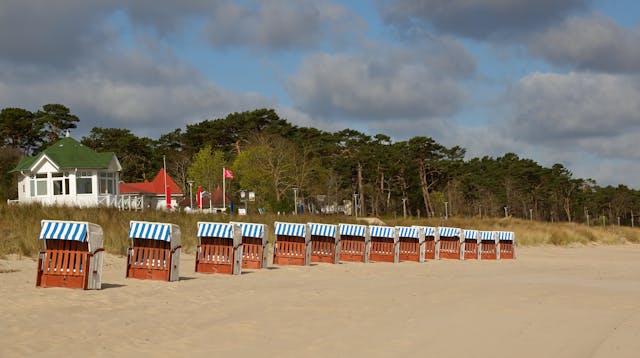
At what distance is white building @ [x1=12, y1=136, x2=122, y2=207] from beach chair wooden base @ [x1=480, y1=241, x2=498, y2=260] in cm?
2639

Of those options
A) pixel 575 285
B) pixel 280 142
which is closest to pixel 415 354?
pixel 575 285

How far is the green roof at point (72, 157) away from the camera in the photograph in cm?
5019

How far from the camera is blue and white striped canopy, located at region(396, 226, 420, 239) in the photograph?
92.9 ft

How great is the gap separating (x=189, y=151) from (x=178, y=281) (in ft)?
286

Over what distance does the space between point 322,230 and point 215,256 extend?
6.16 m

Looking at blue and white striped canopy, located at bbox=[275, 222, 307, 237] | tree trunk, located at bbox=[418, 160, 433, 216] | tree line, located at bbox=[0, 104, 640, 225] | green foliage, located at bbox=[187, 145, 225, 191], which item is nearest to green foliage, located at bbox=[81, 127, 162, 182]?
→ tree line, located at bbox=[0, 104, 640, 225]

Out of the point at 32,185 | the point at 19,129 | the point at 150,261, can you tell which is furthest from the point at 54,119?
the point at 150,261

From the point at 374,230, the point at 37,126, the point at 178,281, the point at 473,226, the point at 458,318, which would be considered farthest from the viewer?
the point at 37,126

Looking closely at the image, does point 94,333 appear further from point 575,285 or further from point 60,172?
point 60,172

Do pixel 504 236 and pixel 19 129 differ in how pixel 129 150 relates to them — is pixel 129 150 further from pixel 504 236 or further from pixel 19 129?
pixel 504 236

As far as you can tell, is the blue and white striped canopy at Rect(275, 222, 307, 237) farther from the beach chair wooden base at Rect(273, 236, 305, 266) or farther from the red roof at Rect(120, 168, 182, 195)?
the red roof at Rect(120, 168, 182, 195)

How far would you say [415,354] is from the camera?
8.34 m

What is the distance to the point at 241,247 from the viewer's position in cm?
1962

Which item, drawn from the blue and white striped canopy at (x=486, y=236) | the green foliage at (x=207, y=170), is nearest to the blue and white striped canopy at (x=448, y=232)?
the blue and white striped canopy at (x=486, y=236)
